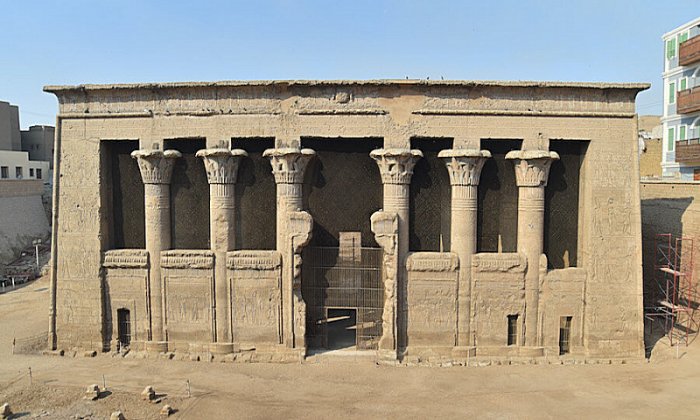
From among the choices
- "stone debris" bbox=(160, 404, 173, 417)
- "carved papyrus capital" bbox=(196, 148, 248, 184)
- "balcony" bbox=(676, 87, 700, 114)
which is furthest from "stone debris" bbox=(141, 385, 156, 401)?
"balcony" bbox=(676, 87, 700, 114)

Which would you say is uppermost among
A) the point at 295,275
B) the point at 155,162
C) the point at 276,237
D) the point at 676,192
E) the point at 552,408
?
the point at 155,162

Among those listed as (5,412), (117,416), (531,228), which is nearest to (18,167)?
(5,412)

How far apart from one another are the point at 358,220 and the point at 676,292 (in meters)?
12.8

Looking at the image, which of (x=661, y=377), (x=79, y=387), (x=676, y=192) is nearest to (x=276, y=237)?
(x=79, y=387)

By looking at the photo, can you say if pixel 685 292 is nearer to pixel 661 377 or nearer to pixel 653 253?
pixel 653 253

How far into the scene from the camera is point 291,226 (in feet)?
46.3

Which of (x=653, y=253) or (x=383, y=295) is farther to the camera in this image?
(x=653, y=253)

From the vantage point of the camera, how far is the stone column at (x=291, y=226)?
14070 mm

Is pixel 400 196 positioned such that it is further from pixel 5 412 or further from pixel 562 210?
pixel 5 412

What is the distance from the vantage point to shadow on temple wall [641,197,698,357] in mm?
16992

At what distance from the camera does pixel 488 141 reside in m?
14.8

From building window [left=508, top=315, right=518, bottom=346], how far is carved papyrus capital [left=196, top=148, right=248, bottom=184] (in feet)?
34.1

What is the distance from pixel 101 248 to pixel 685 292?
21314 mm

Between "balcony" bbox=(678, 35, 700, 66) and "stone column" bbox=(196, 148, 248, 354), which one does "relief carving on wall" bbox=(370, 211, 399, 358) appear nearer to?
"stone column" bbox=(196, 148, 248, 354)
